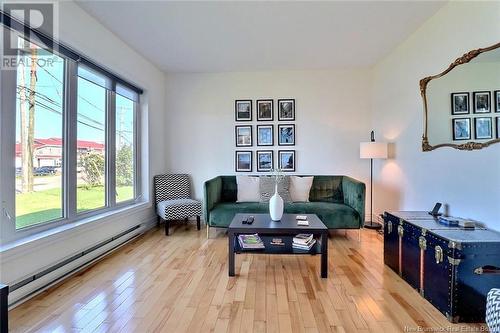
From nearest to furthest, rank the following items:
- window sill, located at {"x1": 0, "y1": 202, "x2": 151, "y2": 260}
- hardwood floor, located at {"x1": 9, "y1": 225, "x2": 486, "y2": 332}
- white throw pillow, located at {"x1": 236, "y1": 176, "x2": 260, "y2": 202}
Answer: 1. hardwood floor, located at {"x1": 9, "y1": 225, "x2": 486, "y2": 332}
2. window sill, located at {"x1": 0, "y1": 202, "x2": 151, "y2": 260}
3. white throw pillow, located at {"x1": 236, "y1": 176, "x2": 260, "y2": 202}

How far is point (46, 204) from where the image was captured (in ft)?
7.78

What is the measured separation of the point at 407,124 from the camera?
3.35 m

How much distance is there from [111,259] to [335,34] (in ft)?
11.4

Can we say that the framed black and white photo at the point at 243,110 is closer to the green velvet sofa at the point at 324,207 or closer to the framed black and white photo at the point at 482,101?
the green velvet sofa at the point at 324,207

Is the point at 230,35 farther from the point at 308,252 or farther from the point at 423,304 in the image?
the point at 423,304

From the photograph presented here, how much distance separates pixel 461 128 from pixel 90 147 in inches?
142

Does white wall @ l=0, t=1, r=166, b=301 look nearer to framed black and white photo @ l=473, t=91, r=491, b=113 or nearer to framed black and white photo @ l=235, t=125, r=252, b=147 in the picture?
framed black and white photo @ l=235, t=125, r=252, b=147

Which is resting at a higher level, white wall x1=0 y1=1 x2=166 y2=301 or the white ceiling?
the white ceiling

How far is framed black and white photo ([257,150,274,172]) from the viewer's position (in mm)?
4512

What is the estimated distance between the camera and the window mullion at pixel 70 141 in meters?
2.58

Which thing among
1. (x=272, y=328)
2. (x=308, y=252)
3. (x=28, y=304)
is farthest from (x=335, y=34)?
(x=28, y=304)

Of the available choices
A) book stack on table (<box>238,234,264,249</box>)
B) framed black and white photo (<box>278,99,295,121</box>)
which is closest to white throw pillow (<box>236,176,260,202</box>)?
framed black and white photo (<box>278,99,295,121</box>)

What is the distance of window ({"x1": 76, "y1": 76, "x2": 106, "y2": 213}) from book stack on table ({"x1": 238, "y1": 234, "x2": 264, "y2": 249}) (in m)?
1.66

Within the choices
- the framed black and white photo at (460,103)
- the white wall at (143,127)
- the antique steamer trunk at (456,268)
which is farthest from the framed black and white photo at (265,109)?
the antique steamer trunk at (456,268)
